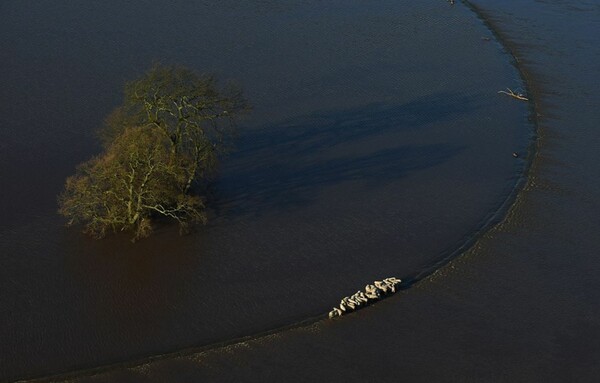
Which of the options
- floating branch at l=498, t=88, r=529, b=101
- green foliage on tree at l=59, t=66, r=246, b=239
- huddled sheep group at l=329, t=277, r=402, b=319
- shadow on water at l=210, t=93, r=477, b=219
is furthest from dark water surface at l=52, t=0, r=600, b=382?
green foliage on tree at l=59, t=66, r=246, b=239

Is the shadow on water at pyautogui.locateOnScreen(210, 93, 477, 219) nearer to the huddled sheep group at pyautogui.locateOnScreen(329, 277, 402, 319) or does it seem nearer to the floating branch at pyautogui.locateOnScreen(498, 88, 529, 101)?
the floating branch at pyautogui.locateOnScreen(498, 88, 529, 101)

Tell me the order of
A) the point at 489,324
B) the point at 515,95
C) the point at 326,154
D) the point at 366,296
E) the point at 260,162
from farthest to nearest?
the point at 515,95 < the point at 326,154 < the point at 260,162 < the point at 366,296 < the point at 489,324

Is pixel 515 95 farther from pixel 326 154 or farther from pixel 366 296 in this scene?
pixel 366 296

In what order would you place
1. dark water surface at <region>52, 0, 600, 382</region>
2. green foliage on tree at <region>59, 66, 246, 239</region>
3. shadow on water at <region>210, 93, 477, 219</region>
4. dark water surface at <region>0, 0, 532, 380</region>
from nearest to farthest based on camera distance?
1. dark water surface at <region>52, 0, 600, 382</region>
2. dark water surface at <region>0, 0, 532, 380</region>
3. green foliage on tree at <region>59, 66, 246, 239</region>
4. shadow on water at <region>210, 93, 477, 219</region>

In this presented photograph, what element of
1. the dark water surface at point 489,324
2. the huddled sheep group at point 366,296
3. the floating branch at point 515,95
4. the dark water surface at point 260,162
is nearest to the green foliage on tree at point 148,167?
the dark water surface at point 260,162

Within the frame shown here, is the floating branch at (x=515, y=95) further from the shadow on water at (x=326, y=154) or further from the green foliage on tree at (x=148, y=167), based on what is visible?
the green foliage on tree at (x=148, y=167)

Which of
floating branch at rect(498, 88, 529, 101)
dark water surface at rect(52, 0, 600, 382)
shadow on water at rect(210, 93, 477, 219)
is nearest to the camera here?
dark water surface at rect(52, 0, 600, 382)

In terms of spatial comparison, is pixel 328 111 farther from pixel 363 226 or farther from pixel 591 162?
pixel 591 162

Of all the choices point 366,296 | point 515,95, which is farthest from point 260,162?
point 515,95
